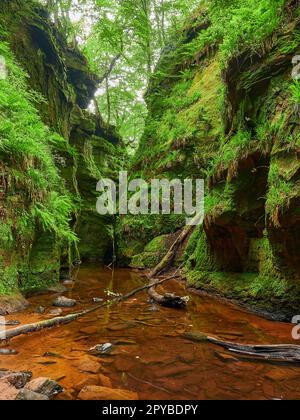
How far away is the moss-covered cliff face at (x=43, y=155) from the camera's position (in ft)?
20.9

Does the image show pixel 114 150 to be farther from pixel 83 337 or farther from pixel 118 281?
pixel 83 337

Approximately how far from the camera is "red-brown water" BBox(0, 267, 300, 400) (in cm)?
288

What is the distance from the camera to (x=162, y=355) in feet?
12.1

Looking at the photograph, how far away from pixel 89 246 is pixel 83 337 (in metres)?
11.4

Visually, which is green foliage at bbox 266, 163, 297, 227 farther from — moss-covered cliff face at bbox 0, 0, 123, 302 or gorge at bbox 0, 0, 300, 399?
moss-covered cliff face at bbox 0, 0, 123, 302

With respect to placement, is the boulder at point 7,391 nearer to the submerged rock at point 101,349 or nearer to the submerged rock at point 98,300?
the submerged rock at point 101,349

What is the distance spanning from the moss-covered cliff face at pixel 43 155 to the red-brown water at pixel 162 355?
1773 millimetres

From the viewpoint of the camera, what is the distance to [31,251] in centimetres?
753

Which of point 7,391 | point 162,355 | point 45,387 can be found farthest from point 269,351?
point 7,391

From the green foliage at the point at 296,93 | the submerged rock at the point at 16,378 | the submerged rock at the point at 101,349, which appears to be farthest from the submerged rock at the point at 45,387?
the green foliage at the point at 296,93

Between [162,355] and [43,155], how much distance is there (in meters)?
5.44

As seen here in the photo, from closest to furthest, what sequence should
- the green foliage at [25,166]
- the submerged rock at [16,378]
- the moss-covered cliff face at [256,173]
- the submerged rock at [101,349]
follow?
the submerged rock at [16,378] → the submerged rock at [101,349] → the moss-covered cliff face at [256,173] → the green foliage at [25,166]

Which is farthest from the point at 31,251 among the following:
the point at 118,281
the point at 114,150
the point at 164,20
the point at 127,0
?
the point at 164,20

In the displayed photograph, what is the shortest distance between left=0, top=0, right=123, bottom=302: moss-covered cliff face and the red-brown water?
1.77m
